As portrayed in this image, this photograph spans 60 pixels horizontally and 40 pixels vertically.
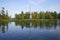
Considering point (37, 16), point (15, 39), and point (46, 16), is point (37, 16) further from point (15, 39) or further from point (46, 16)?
point (15, 39)

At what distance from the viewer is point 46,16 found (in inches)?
2258

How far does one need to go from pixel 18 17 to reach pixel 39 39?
47.0 meters

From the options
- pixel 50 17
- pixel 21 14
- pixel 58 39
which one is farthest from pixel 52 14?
pixel 58 39

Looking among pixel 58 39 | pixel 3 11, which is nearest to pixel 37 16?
pixel 3 11

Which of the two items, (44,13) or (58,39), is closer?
(58,39)

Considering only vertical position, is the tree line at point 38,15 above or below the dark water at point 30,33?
above

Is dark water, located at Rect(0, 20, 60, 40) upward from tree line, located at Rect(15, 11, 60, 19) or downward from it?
downward

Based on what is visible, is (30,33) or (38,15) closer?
(30,33)

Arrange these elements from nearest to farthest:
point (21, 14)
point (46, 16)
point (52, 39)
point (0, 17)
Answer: point (52, 39) < point (0, 17) < point (21, 14) < point (46, 16)

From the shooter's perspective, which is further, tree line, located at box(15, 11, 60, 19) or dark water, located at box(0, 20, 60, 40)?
tree line, located at box(15, 11, 60, 19)

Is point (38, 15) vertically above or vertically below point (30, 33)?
above

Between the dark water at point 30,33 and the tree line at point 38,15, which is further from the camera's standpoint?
the tree line at point 38,15

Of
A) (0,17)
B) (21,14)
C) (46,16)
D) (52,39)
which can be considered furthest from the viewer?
(46,16)

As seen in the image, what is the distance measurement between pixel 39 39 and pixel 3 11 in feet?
115
